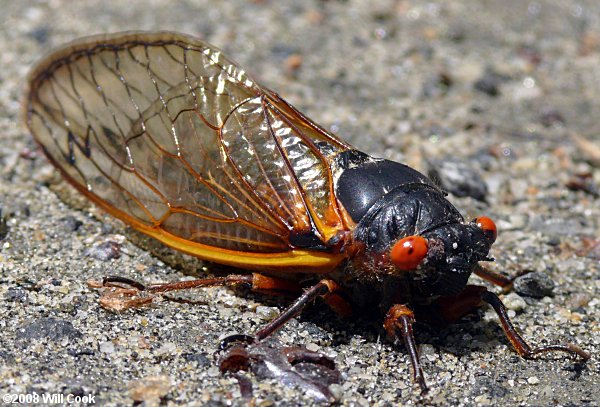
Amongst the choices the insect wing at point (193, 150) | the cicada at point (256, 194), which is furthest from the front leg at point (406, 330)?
the insect wing at point (193, 150)

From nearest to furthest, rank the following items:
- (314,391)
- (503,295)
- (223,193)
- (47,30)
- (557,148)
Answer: (314,391), (223,193), (503,295), (557,148), (47,30)

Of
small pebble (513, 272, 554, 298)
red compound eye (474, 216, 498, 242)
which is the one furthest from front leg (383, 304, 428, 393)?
small pebble (513, 272, 554, 298)

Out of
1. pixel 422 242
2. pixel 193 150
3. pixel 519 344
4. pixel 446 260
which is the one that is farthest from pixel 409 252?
pixel 193 150

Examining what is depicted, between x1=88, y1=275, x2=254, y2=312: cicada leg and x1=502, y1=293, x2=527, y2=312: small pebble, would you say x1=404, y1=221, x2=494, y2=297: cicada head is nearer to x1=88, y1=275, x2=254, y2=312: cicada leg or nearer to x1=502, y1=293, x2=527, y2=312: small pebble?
x1=502, y1=293, x2=527, y2=312: small pebble

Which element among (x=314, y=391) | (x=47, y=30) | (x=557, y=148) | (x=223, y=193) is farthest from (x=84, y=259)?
(x=557, y=148)

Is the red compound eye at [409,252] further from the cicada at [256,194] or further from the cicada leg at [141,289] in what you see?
the cicada leg at [141,289]

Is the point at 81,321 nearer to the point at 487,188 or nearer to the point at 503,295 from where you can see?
the point at 503,295
